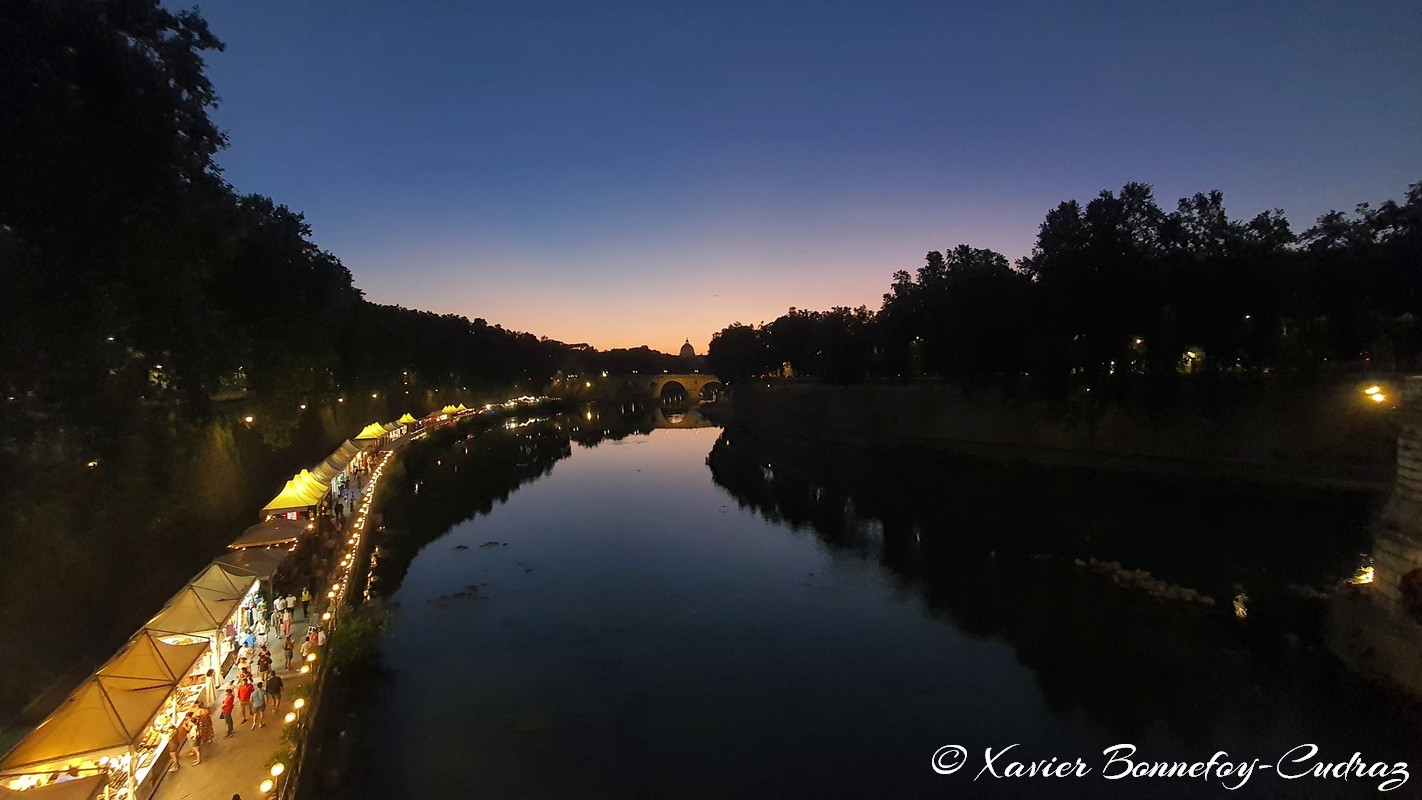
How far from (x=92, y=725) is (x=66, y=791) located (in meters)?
0.83

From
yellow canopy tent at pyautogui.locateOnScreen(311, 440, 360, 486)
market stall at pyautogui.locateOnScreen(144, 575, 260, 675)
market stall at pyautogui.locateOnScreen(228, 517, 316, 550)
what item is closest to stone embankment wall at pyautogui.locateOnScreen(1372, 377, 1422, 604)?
market stall at pyautogui.locateOnScreen(144, 575, 260, 675)

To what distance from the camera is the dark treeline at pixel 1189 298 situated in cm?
3331

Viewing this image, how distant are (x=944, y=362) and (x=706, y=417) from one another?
194 feet

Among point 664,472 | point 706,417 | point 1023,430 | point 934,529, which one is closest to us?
point 934,529

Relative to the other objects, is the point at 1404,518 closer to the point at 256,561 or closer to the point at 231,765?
the point at 231,765

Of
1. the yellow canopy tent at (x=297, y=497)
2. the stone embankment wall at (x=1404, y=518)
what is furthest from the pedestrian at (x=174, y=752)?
the stone embankment wall at (x=1404, y=518)

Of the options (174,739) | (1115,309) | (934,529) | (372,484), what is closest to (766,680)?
(174,739)

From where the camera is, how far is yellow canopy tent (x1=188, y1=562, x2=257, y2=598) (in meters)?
13.5

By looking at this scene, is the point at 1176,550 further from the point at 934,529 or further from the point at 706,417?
the point at 706,417

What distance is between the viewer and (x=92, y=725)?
29.6 feet

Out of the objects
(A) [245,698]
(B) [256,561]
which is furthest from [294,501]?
(A) [245,698]

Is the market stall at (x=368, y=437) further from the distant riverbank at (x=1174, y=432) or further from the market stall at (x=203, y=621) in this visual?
the distant riverbank at (x=1174, y=432)

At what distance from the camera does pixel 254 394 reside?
2602cm

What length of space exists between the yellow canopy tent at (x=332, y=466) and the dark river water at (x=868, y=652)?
136 inches
